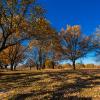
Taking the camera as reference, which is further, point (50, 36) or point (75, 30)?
point (75, 30)

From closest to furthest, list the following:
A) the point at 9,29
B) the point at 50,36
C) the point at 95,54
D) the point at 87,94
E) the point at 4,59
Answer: the point at 87,94, the point at 9,29, the point at 50,36, the point at 95,54, the point at 4,59

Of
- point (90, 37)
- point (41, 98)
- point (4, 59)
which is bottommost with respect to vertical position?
point (41, 98)

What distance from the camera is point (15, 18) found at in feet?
122

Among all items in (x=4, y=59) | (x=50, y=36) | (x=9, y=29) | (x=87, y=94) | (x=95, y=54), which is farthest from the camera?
(x=4, y=59)

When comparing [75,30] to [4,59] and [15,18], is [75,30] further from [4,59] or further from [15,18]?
[15,18]

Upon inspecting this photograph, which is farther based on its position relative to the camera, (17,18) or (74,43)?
(74,43)

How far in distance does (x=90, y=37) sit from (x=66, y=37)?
285 inches

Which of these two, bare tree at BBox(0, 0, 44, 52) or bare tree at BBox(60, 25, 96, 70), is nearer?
bare tree at BBox(0, 0, 44, 52)

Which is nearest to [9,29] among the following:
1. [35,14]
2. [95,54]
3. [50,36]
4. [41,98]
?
[35,14]

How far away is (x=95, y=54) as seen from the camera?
8050cm

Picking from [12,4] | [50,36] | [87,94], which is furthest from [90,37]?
[87,94]

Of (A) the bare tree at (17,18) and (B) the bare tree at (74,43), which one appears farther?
(B) the bare tree at (74,43)

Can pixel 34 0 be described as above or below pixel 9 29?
above

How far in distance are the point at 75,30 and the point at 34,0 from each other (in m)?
48.1
